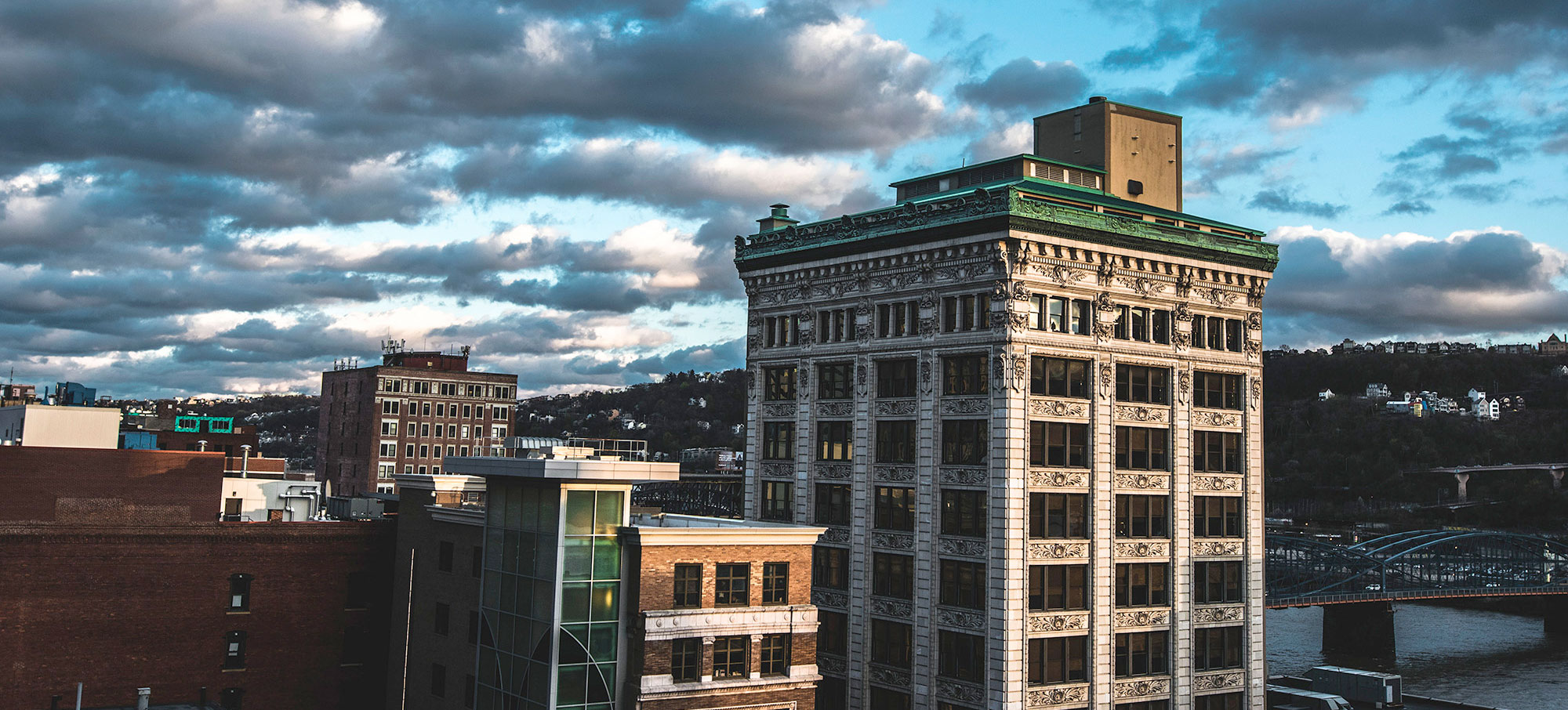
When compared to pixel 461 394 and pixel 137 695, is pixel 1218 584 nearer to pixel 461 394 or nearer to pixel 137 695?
pixel 137 695

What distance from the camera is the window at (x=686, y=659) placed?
158ft

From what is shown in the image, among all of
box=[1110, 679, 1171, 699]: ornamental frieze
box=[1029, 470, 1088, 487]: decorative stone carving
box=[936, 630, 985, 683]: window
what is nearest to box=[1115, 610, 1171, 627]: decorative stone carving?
box=[1110, 679, 1171, 699]: ornamental frieze

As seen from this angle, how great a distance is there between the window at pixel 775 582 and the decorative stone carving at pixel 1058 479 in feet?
42.3

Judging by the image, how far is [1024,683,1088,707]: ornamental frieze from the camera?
177 ft

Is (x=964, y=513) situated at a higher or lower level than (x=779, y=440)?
lower

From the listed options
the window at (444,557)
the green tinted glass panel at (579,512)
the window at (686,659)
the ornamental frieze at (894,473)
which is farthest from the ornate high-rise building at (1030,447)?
the window at (444,557)

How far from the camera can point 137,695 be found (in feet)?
195

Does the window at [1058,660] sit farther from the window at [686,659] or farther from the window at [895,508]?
the window at [686,659]

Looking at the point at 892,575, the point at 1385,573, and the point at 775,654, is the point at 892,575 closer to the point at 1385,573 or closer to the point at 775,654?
the point at 775,654

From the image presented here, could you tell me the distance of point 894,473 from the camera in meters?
60.9

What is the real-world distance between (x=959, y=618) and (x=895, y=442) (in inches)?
396

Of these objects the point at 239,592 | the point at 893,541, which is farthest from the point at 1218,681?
the point at 239,592

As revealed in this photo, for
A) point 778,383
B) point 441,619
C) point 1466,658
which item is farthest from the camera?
point 1466,658

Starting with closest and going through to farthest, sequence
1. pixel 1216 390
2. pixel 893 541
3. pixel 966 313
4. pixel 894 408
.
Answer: pixel 966 313 < pixel 893 541 < pixel 894 408 < pixel 1216 390
